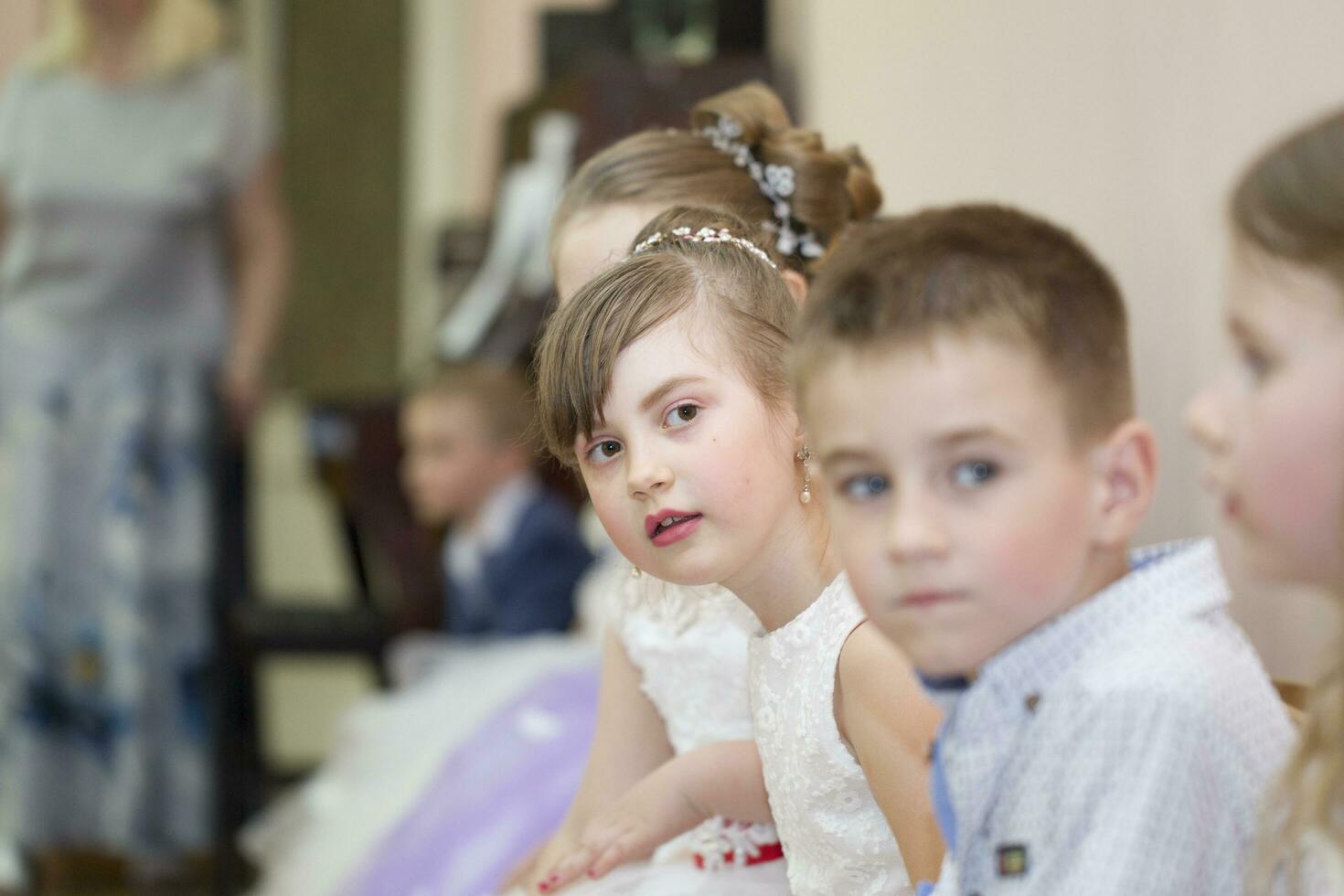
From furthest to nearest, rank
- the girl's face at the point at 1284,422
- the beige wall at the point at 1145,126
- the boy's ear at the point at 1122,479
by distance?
the beige wall at the point at 1145,126
the boy's ear at the point at 1122,479
the girl's face at the point at 1284,422

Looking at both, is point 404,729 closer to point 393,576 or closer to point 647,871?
point 393,576

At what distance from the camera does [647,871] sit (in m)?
1.35

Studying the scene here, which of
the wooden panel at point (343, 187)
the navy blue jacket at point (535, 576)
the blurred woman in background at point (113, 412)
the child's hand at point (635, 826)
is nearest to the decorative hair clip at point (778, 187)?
the child's hand at point (635, 826)

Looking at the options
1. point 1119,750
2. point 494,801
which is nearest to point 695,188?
point 1119,750

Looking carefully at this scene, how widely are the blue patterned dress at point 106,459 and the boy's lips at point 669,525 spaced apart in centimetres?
246

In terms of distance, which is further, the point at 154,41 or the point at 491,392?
the point at 154,41

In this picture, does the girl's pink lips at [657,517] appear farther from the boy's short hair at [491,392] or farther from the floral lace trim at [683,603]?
the boy's short hair at [491,392]

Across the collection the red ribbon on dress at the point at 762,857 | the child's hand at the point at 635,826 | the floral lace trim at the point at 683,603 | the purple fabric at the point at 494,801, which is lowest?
the purple fabric at the point at 494,801

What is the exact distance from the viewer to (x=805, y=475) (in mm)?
1170

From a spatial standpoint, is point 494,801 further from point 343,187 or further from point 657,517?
point 343,187

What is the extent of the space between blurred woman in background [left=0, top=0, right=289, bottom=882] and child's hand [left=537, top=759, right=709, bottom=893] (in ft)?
7.30

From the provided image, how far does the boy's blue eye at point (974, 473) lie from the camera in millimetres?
775

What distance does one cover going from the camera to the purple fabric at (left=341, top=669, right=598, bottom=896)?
1.93m

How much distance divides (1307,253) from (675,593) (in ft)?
2.70
